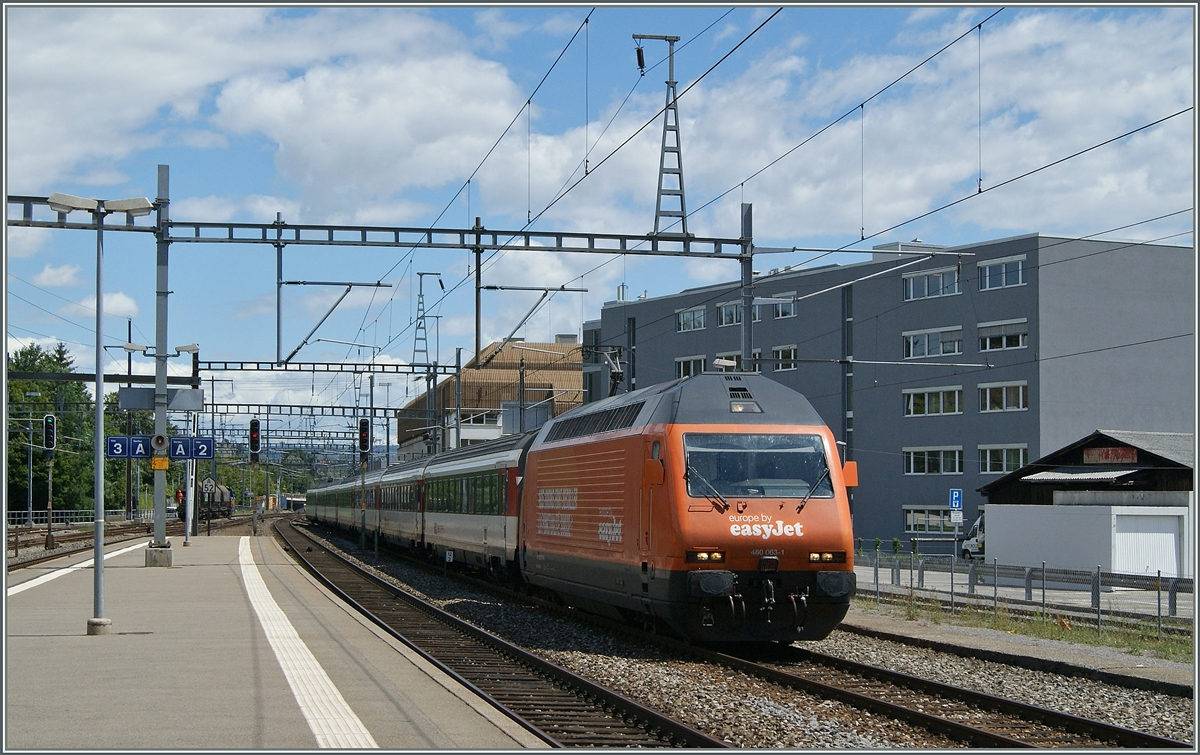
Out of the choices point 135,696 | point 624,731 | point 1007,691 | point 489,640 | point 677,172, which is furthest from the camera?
point 677,172

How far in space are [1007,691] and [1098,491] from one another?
24885mm

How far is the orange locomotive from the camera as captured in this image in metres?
14.5

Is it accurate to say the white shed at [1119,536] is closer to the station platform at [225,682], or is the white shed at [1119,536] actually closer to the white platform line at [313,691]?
the station platform at [225,682]

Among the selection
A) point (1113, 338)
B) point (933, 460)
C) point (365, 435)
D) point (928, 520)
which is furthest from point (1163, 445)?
point (365, 435)

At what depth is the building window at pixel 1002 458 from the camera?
176 feet

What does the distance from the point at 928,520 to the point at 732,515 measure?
44.7 m

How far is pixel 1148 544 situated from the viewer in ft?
104

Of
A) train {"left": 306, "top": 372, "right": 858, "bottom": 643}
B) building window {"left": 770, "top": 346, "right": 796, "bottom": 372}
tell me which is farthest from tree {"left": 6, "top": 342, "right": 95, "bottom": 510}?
train {"left": 306, "top": 372, "right": 858, "bottom": 643}

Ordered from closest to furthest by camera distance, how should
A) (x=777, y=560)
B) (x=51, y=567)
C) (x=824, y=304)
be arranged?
(x=777, y=560) → (x=51, y=567) → (x=824, y=304)

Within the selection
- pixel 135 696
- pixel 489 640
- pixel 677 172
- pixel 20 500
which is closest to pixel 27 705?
pixel 135 696

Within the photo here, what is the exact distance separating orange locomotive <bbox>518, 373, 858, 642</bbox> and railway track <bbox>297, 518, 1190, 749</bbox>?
54 cm

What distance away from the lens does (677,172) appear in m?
22.2

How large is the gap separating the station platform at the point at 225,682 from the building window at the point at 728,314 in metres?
43.5

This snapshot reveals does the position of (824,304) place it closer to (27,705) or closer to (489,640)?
(489,640)
